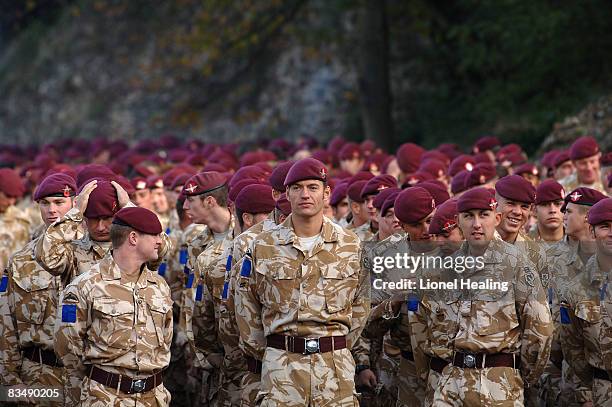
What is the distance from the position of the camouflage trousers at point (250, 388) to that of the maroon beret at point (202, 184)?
1.94 meters

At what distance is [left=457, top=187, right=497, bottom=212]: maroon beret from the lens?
8.12 m

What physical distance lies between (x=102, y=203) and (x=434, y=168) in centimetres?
524

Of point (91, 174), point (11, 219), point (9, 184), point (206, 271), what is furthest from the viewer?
point (9, 184)

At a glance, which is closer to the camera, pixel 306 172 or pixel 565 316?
pixel 306 172

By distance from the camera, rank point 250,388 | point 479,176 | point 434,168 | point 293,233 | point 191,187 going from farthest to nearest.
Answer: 1. point 434,168
2. point 479,176
3. point 191,187
4. point 250,388
5. point 293,233

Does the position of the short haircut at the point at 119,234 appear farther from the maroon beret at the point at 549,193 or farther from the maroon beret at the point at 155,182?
the maroon beret at the point at 155,182

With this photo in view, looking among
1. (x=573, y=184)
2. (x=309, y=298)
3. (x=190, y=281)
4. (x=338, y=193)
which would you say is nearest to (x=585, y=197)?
(x=338, y=193)

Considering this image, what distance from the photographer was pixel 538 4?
2286cm

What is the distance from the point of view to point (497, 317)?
25.9 feet

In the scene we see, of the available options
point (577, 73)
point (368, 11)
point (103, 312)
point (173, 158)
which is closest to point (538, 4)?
point (577, 73)

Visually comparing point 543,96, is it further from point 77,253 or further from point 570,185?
point 77,253

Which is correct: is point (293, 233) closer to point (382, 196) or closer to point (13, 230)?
point (382, 196)

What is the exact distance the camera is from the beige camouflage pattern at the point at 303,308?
7.66 metres

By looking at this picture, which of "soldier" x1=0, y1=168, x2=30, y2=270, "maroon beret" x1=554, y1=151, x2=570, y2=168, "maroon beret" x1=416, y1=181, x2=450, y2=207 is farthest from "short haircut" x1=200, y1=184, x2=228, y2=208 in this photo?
"maroon beret" x1=554, y1=151, x2=570, y2=168
